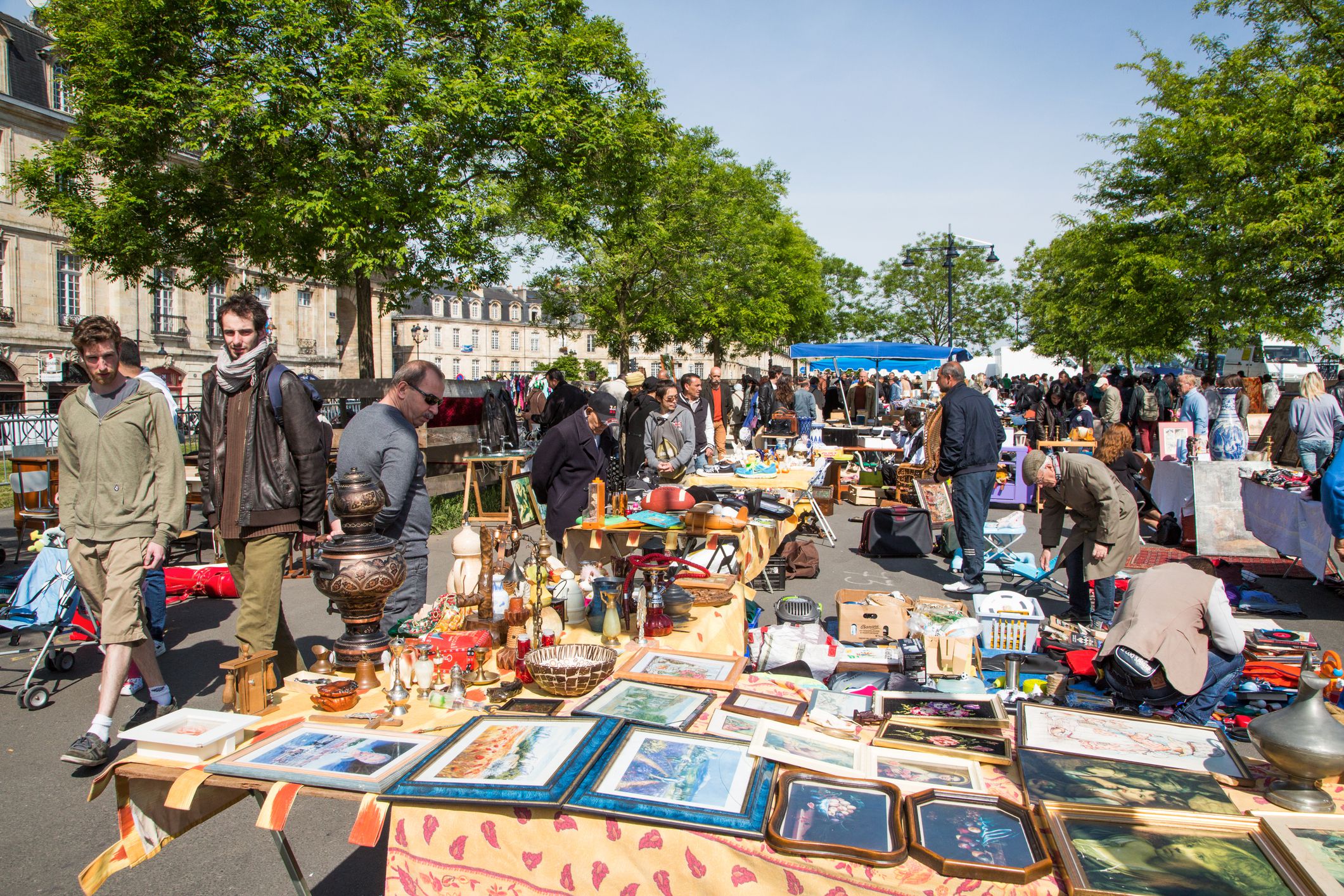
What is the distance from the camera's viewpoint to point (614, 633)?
125 inches

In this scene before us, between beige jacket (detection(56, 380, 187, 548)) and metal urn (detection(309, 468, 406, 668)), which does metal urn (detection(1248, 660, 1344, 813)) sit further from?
beige jacket (detection(56, 380, 187, 548))

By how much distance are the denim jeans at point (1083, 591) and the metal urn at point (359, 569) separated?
200 inches

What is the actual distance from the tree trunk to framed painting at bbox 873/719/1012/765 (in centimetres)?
1339

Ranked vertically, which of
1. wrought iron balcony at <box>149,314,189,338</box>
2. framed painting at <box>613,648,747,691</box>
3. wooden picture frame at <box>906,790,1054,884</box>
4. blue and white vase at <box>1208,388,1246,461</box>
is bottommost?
wooden picture frame at <box>906,790,1054,884</box>

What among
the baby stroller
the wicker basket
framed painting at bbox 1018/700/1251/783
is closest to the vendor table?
framed painting at bbox 1018/700/1251/783

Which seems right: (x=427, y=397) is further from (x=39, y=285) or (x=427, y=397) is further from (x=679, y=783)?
(x=39, y=285)

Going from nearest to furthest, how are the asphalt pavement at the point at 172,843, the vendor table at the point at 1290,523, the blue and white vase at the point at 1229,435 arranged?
the asphalt pavement at the point at 172,843 < the vendor table at the point at 1290,523 < the blue and white vase at the point at 1229,435

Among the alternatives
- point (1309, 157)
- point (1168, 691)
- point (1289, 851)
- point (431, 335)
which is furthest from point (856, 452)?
point (431, 335)

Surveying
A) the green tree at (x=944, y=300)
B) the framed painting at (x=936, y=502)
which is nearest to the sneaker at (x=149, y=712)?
the framed painting at (x=936, y=502)

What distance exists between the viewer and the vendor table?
6.53 m

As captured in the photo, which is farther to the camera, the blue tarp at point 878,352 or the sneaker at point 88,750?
the blue tarp at point 878,352

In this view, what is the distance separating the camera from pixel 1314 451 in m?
9.05

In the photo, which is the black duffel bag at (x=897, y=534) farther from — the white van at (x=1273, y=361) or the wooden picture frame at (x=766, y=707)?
the white van at (x=1273, y=361)

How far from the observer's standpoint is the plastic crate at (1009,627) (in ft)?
16.3
